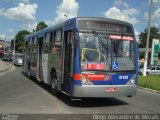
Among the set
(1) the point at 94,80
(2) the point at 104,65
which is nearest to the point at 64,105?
(1) the point at 94,80

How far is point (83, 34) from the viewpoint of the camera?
12.5 meters

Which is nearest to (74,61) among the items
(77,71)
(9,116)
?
(77,71)

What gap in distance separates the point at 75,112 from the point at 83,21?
324cm

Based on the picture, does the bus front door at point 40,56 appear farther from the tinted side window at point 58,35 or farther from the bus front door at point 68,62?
the bus front door at point 68,62

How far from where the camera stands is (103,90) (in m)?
12.4

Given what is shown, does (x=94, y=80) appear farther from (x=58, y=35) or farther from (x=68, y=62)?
(x=58, y=35)

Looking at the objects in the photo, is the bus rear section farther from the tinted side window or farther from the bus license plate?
the tinted side window

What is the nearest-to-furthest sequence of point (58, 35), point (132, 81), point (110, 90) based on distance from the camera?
1. point (110, 90)
2. point (132, 81)
3. point (58, 35)

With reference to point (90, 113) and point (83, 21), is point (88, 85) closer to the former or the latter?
point (90, 113)

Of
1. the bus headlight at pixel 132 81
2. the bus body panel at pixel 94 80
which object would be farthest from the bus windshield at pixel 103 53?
the bus headlight at pixel 132 81

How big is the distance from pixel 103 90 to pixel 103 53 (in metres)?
1.24

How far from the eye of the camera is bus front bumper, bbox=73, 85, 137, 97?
1209cm

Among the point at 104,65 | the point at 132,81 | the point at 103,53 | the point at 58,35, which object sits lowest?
the point at 132,81

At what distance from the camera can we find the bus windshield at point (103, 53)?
1230 cm
